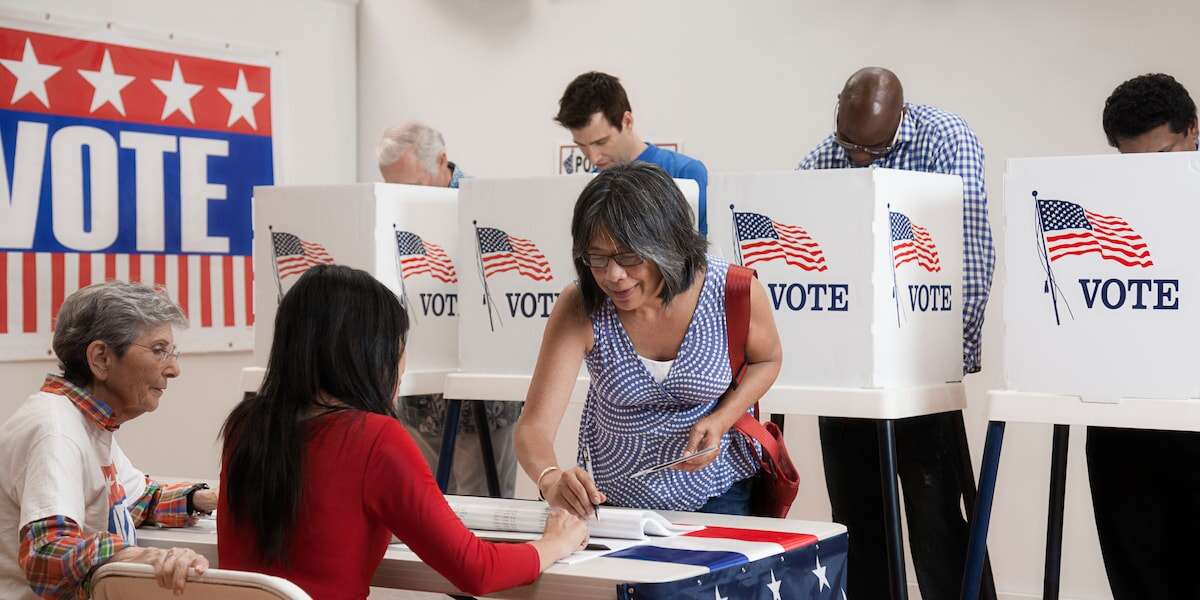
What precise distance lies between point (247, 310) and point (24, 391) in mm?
1079

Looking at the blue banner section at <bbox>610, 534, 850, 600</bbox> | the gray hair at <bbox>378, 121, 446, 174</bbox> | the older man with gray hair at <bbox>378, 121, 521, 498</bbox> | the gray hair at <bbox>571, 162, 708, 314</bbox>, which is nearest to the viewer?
the blue banner section at <bbox>610, 534, 850, 600</bbox>

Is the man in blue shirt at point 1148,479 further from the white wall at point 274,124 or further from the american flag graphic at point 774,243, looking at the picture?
the white wall at point 274,124

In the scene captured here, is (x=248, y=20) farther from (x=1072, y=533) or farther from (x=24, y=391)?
(x=1072, y=533)

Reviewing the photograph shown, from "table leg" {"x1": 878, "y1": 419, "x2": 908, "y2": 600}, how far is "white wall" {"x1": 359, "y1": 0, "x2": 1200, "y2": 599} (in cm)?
183

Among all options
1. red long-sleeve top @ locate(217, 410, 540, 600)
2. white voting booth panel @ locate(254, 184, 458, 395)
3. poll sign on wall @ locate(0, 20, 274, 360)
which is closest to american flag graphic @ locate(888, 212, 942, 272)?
white voting booth panel @ locate(254, 184, 458, 395)

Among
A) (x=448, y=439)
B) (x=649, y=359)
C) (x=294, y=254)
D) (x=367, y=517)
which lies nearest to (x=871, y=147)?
(x=649, y=359)

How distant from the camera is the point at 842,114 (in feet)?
10.7

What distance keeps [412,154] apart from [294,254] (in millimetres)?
619

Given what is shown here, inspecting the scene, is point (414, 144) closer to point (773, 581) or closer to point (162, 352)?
point (162, 352)

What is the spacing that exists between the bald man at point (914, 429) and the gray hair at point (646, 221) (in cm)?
100

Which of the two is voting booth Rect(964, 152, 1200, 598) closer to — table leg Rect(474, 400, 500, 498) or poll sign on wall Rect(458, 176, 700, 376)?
poll sign on wall Rect(458, 176, 700, 376)

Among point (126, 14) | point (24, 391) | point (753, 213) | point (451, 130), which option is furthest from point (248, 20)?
point (753, 213)

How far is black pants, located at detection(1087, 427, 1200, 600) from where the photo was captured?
306 cm

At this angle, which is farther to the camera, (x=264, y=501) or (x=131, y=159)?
(x=131, y=159)
